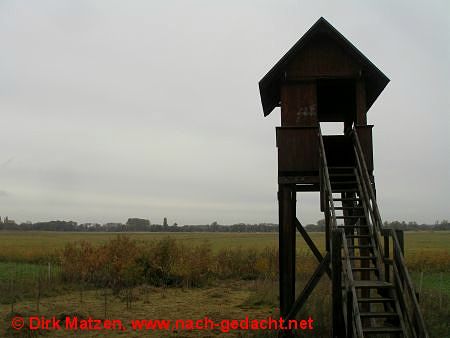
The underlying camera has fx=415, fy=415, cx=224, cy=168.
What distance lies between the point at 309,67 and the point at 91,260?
18.0 m

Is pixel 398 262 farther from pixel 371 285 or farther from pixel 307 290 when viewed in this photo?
pixel 307 290

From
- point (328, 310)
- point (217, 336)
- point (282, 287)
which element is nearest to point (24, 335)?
point (217, 336)

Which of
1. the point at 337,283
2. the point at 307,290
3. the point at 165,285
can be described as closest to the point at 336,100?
the point at 307,290

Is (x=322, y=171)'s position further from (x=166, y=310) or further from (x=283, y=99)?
(x=166, y=310)

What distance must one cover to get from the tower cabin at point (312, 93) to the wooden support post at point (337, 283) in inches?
133

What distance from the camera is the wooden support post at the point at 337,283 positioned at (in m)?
7.57

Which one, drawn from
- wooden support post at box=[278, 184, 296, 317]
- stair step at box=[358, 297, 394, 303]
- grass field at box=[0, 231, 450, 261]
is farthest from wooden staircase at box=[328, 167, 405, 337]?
grass field at box=[0, 231, 450, 261]

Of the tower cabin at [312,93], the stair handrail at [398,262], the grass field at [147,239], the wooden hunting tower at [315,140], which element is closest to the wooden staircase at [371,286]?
the stair handrail at [398,262]

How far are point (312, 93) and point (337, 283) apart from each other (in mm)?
5562

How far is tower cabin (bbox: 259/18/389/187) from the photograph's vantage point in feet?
35.9

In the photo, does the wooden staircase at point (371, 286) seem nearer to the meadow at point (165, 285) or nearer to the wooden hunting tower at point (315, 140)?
the wooden hunting tower at point (315, 140)

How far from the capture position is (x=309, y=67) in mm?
11391

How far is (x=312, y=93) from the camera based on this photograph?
1138cm

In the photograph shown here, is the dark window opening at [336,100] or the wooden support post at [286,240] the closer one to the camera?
the wooden support post at [286,240]
